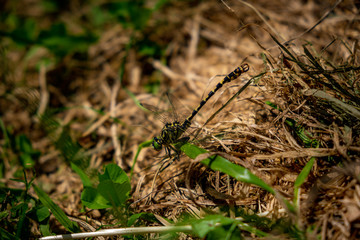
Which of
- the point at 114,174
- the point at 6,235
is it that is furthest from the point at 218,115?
the point at 6,235

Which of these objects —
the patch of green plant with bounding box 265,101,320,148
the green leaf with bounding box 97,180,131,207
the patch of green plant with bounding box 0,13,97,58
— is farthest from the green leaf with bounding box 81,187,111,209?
the patch of green plant with bounding box 0,13,97,58

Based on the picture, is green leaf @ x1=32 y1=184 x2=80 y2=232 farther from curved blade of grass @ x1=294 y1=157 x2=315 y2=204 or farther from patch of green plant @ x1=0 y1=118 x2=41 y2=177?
curved blade of grass @ x1=294 y1=157 x2=315 y2=204

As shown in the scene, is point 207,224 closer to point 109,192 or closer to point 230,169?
point 230,169

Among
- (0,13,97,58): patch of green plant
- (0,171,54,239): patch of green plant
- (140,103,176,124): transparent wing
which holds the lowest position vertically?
(0,171,54,239): patch of green plant

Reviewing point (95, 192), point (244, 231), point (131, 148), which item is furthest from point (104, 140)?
point (244, 231)

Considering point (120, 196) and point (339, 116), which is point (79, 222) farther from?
point (339, 116)

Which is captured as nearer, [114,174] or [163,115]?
[114,174]
